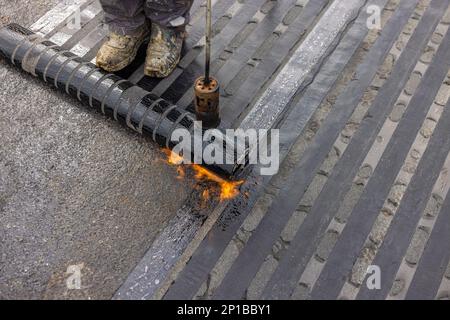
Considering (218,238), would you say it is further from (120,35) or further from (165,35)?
(120,35)

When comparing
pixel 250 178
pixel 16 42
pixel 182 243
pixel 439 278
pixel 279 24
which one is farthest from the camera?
pixel 279 24

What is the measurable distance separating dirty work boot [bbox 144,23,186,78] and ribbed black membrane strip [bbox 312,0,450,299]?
1659 millimetres

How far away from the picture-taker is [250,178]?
297 cm

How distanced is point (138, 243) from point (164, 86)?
47.9 inches

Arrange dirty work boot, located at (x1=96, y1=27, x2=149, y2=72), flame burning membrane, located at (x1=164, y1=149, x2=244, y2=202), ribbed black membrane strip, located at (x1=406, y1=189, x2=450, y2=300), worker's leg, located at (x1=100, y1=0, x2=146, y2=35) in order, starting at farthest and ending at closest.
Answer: dirty work boot, located at (x1=96, y1=27, x2=149, y2=72)
worker's leg, located at (x1=100, y1=0, x2=146, y2=35)
flame burning membrane, located at (x1=164, y1=149, x2=244, y2=202)
ribbed black membrane strip, located at (x1=406, y1=189, x2=450, y2=300)

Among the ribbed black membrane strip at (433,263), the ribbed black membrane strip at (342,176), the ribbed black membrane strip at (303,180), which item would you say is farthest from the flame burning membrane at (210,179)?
the ribbed black membrane strip at (433,263)

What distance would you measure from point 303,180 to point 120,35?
1697 mm

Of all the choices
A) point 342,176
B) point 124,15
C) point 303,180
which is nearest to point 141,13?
point 124,15

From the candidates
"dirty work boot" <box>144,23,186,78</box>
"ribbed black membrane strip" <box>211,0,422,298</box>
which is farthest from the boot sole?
"ribbed black membrane strip" <box>211,0,422,298</box>

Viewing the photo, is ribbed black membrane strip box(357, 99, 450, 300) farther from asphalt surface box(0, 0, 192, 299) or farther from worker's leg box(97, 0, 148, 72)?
worker's leg box(97, 0, 148, 72)

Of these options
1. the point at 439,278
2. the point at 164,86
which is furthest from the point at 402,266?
the point at 164,86

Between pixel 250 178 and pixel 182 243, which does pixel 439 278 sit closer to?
pixel 250 178

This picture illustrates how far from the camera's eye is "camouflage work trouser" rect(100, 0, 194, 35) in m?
3.19

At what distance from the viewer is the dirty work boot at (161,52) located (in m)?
3.36
